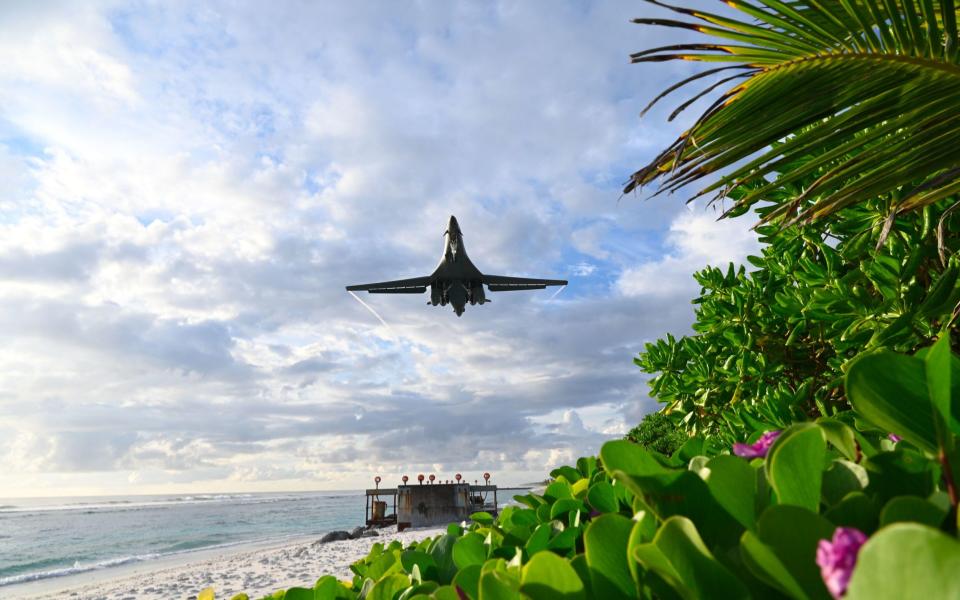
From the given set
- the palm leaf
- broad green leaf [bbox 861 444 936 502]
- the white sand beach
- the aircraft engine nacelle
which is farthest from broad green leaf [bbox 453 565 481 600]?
the aircraft engine nacelle

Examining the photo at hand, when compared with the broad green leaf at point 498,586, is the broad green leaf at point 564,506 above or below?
above

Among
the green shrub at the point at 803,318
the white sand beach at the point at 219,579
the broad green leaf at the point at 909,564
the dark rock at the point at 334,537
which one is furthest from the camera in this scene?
the dark rock at the point at 334,537

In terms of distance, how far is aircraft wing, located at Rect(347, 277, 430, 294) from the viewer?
2156cm

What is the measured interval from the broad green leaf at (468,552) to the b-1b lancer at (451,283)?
61.4 feet

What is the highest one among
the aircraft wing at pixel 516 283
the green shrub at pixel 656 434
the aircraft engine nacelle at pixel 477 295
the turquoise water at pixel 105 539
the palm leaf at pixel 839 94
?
the aircraft wing at pixel 516 283

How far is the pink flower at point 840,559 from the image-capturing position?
1.81ft

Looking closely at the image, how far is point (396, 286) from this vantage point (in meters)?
21.9

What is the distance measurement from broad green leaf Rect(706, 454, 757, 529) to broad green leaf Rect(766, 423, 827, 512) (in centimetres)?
5

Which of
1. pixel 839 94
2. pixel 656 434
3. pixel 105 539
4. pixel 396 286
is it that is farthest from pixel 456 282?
pixel 105 539

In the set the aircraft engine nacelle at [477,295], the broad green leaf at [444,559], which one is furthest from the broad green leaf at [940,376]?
the aircraft engine nacelle at [477,295]

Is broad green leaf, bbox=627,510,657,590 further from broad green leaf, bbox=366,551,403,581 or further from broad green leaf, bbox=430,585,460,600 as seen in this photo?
broad green leaf, bbox=366,551,403,581

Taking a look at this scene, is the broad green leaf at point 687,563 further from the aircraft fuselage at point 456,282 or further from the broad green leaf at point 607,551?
the aircraft fuselage at point 456,282

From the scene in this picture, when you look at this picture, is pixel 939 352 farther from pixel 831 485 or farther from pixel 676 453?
pixel 676 453

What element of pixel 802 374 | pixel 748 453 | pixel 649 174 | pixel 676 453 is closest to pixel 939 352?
pixel 748 453
